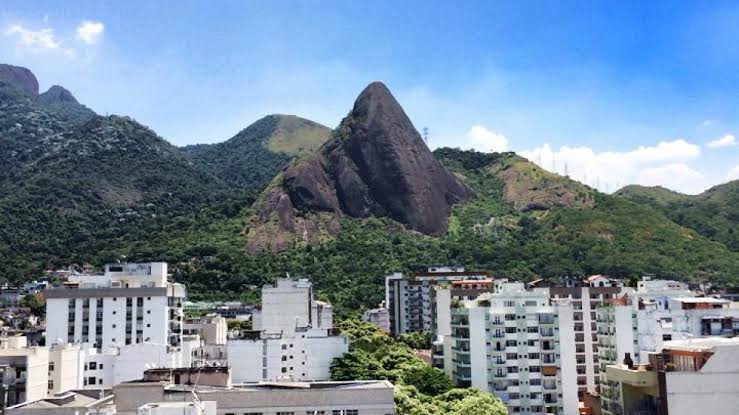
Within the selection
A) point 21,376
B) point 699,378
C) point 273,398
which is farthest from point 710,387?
point 21,376

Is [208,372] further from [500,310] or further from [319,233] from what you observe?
[319,233]

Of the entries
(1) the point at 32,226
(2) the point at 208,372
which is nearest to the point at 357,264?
(1) the point at 32,226

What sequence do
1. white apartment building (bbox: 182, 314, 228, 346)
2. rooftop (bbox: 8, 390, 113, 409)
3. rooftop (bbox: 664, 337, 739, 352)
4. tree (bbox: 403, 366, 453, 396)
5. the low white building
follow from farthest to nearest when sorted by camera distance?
white apartment building (bbox: 182, 314, 228, 346), tree (bbox: 403, 366, 453, 396), the low white building, rooftop (bbox: 664, 337, 739, 352), rooftop (bbox: 8, 390, 113, 409)

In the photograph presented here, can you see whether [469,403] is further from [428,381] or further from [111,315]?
[111,315]

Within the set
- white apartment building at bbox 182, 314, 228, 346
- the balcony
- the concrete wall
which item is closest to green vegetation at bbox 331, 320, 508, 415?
the balcony

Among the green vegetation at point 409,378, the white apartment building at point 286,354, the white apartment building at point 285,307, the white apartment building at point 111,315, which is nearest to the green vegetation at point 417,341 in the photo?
the green vegetation at point 409,378

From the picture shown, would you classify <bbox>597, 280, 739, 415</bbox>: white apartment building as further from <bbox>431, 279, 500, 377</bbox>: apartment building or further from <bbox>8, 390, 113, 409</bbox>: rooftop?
<bbox>8, 390, 113, 409</bbox>: rooftop
